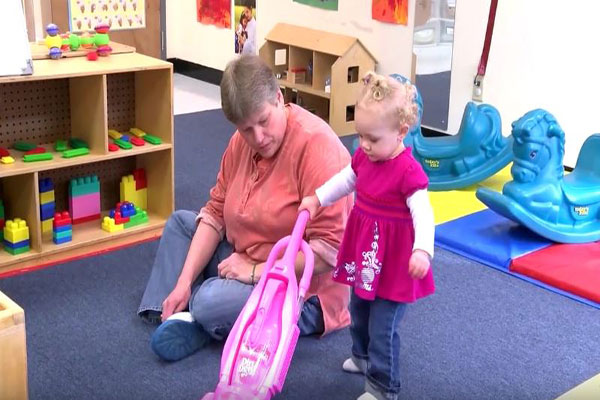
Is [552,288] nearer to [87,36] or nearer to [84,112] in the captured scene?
[84,112]

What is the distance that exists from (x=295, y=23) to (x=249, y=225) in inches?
138

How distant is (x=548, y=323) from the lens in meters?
2.77

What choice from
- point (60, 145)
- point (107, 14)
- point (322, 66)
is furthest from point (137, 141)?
point (107, 14)

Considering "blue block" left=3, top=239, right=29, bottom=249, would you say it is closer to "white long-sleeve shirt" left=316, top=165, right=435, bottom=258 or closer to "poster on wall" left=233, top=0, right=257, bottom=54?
"white long-sleeve shirt" left=316, top=165, right=435, bottom=258

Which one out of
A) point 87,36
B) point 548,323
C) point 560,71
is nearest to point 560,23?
point 560,71

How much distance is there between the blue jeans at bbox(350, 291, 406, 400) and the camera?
2.11 m

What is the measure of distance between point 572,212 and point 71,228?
204cm

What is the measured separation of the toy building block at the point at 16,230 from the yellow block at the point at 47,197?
15 centimetres

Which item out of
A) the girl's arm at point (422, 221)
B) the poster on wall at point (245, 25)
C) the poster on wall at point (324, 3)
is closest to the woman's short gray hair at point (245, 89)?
the girl's arm at point (422, 221)

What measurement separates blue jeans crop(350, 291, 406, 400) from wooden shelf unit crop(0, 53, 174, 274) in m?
1.44

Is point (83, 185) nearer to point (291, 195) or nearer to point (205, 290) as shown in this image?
point (205, 290)

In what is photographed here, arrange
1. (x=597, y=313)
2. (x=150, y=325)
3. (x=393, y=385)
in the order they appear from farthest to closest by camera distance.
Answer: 1. (x=597, y=313)
2. (x=150, y=325)
3. (x=393, y=385)

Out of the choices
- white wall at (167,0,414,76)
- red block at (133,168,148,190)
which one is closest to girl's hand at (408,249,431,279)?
red block at (133,168,148,190)

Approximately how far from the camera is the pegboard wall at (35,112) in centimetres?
324
